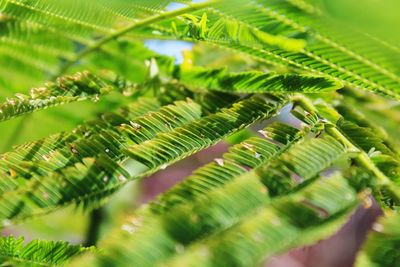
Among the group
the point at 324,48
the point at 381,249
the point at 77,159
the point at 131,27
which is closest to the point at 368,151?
→ the point at 324,48

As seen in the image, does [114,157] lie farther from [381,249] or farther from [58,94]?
[381,249]

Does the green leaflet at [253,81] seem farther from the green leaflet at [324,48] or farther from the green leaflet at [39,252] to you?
the green leaflet at [39,252]


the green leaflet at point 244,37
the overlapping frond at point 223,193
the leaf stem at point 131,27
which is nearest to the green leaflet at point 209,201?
the overlapping frond at point 223,193

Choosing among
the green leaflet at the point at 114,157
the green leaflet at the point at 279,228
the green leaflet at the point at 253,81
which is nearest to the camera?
the green leaflet at the point at 279,228

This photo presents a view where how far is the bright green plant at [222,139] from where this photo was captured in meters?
0.53

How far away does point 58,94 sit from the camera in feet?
3.07

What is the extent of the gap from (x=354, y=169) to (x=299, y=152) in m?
0.06

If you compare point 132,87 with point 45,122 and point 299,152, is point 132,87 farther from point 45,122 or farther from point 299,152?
point 299,152

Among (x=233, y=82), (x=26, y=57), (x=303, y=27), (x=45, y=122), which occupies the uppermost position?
(x=303, y=27)

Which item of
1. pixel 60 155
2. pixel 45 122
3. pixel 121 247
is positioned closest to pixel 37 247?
pixel 60 155

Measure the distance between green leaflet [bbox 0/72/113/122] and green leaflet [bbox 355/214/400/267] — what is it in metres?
0.51

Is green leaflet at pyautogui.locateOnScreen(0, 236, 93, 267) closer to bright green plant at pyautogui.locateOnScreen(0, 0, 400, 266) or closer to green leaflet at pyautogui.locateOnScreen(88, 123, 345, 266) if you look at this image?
bright green plant at pyautogui.locateOnScreen(0, 0, 400, 266)

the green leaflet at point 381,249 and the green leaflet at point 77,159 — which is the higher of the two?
the green leaflet at point 381,249

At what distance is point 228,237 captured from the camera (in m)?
0.51
